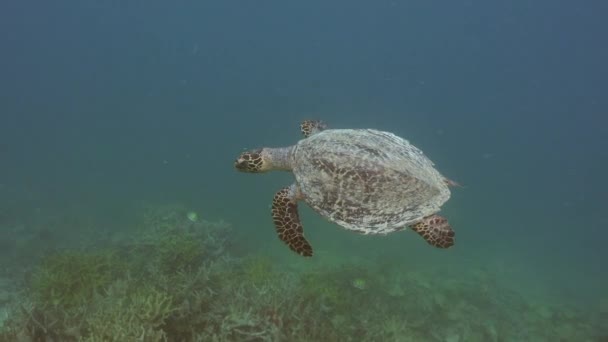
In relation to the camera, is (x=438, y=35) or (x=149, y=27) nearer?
(x=438, y=35)

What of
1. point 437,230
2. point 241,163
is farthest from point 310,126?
point 437,230

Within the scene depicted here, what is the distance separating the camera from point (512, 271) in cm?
2105

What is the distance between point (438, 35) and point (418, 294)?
156 meters

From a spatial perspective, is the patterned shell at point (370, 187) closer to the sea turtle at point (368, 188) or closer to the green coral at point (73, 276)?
the sea turtle at point (368, 188)

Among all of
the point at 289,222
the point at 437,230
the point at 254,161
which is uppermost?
the point at 254,161

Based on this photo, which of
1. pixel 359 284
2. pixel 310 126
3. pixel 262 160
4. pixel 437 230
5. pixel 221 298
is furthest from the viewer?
pixel 359 284

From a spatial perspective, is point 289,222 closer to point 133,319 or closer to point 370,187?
point 370,187

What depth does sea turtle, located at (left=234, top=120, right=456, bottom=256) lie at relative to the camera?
13.8 feet

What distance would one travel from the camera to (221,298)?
226 inches

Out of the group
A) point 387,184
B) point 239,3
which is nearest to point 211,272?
point 387,184

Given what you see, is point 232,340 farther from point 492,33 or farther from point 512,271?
point 492,33

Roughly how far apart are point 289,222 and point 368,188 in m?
1.35

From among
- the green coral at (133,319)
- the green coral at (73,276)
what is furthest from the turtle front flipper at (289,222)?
the green coral at (73,276)

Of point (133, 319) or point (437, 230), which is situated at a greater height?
point (437, 230)
